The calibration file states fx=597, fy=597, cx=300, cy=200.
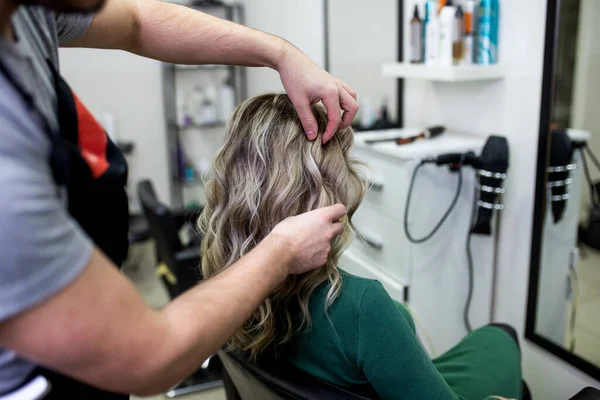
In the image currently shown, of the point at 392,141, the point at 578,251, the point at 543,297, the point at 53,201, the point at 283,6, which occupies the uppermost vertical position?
the point at 283,6

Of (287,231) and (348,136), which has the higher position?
(348,136)

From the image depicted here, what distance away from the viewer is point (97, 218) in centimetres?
80

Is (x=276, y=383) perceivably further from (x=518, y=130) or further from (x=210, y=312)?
(x=518, y=130)

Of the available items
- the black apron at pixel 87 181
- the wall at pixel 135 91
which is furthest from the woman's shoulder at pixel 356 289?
the wall at pixel 135 91

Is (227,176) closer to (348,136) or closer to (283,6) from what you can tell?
(348,136)

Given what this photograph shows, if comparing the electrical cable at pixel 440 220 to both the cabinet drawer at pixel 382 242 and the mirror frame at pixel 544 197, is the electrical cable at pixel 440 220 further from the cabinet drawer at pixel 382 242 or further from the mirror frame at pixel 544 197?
the mirror frame at pixel 544 197

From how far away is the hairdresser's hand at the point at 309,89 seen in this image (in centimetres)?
111

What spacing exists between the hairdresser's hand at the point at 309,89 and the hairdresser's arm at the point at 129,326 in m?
0.37

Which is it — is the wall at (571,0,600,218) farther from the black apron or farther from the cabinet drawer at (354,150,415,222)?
the black apron

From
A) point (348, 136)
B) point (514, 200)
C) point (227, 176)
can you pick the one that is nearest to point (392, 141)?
point (514, 200)

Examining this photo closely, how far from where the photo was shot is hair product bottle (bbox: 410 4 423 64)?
214cm

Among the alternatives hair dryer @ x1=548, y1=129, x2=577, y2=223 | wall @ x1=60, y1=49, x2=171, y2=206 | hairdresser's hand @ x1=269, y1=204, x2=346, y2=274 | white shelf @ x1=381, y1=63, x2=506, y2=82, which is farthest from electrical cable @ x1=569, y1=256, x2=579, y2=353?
wall @ x1=60, y1=49, x2=171, y2=206

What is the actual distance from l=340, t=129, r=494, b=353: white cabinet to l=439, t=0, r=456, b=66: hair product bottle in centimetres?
28

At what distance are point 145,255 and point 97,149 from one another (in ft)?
11.1
